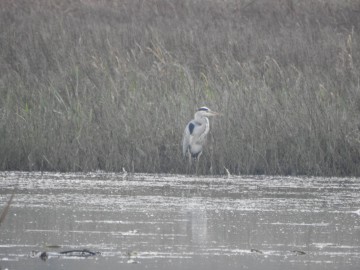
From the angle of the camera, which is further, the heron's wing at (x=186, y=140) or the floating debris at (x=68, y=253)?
the heron's wing at (x=186, y=140)

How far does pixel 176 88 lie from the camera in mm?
11562

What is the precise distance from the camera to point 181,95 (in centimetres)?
1132

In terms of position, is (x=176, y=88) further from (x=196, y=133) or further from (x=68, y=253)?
(x=68, y=253)

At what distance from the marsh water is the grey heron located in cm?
82

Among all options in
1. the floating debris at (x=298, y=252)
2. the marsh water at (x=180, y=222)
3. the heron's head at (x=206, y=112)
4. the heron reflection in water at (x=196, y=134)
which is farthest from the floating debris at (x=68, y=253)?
the heron's head at (x=206, y=112)

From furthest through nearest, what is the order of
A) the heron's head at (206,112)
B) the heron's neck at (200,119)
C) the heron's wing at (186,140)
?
the heron's neck at (200,119)
the heron's head at (206,112)
the heron's wing at (186,140)

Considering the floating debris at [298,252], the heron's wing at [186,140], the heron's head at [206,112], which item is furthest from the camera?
the heron's head at [206,112]

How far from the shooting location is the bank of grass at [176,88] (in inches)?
397

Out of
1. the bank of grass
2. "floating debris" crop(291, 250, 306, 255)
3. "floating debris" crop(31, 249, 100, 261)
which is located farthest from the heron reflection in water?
"floating debris" crop(31, 249, 100, 261)

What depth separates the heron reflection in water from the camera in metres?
10.5

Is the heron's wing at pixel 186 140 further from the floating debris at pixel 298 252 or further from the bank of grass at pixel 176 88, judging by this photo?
the floating debris at pixel 298 252

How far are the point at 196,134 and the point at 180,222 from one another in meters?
4.01

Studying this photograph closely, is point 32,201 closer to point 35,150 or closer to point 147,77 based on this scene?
point 35,150

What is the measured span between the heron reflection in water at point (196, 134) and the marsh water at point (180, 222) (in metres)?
0.81
